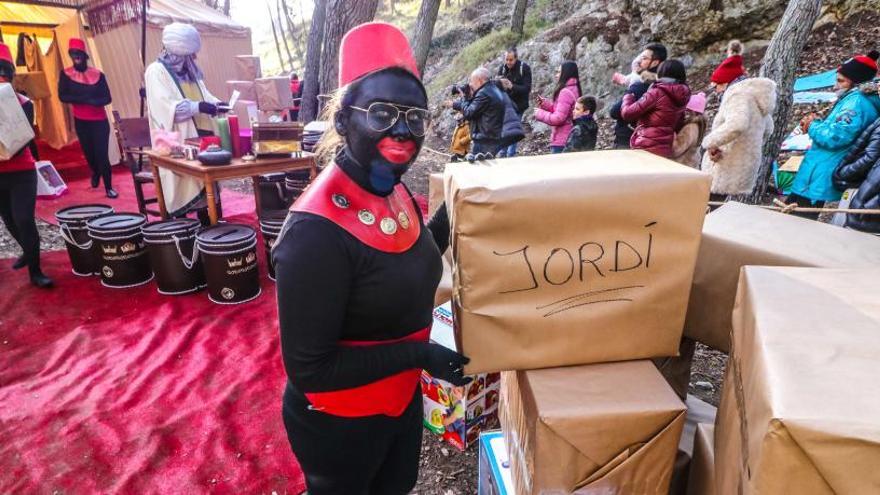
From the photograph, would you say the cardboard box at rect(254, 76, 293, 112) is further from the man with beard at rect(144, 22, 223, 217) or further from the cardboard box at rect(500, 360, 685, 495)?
the cardboard box at rect(500, 360, 685, 495)

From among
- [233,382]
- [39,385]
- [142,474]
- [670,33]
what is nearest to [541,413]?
[142,474]

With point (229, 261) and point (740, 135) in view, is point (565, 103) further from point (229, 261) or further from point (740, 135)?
point (229, 261)

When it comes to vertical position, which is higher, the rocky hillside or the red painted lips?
the rocky hillside

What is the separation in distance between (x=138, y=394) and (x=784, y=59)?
6.51 m

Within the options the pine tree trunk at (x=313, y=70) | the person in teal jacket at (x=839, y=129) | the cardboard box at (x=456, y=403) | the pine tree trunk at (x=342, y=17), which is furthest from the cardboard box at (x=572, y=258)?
the pine tree trunk at (x=313, y=70)

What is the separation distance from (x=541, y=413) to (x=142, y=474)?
2.07m

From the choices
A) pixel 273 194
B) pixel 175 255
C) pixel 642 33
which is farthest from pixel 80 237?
pixel 642 33

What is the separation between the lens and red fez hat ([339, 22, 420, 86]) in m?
1.19

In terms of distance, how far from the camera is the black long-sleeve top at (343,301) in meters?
1.06

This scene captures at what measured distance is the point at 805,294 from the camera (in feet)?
3.07

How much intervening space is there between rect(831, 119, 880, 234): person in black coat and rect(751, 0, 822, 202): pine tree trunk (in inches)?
69.6

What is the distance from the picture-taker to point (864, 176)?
3.42 meters

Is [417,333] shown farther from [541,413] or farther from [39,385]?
[39,385]

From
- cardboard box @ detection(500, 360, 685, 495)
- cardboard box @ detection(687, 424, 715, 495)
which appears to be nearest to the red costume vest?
cardboard box @ detection(500, 360, 685, 495)
